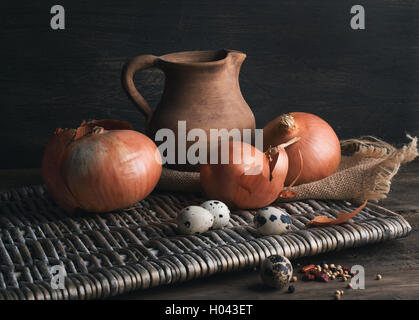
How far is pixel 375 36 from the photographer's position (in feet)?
4.73

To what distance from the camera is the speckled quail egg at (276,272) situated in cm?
74

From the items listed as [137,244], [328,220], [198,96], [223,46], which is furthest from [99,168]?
[223,46]

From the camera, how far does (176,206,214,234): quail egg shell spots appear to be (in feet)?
2.83

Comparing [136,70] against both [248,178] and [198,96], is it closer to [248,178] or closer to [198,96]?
[198,96]

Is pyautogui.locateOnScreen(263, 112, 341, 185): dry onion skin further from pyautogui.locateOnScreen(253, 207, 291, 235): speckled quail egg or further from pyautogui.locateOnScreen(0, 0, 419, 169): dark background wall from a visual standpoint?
pyautogui.locateOnScreen(0, 0, 419, 169): dark background wall

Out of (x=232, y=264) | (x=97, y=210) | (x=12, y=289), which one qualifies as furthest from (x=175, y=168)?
(x=12, y=289)

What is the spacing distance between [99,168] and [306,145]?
388mm

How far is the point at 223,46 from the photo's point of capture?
54.4 inches

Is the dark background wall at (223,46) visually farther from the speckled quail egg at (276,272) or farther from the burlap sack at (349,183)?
the speckled quail egg at (276,272)

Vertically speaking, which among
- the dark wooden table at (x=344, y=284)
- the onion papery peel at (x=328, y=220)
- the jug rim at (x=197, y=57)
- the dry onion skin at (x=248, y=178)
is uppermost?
the jug rim at (x=197, y=57)

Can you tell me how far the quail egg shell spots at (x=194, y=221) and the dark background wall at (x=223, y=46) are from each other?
589 mm

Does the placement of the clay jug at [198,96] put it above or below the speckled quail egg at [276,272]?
above

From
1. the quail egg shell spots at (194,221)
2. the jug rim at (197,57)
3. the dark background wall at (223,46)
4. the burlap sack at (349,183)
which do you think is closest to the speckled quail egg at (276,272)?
the quail egg shell spots at (194,221)

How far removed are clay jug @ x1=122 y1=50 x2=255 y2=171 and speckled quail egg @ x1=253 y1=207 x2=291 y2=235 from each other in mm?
250
